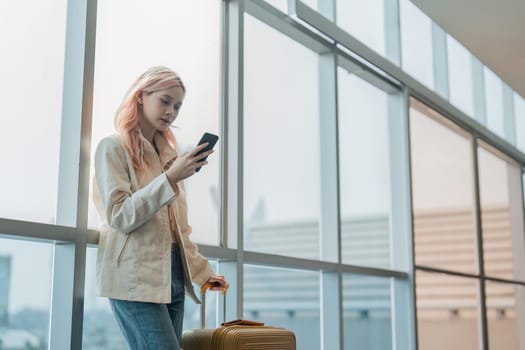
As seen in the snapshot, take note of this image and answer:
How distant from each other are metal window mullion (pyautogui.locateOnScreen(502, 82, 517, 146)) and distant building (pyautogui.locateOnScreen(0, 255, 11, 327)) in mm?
6036

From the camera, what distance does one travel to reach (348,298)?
518 cm

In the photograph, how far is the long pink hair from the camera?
9.01 ft

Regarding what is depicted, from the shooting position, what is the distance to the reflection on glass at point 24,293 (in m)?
2.64

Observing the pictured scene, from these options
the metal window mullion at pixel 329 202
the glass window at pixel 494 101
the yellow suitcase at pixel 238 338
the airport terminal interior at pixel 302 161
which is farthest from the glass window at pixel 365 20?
the yellow suitcase at pixel 238 338

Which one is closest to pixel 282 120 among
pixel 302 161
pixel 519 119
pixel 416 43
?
pixel 302 161

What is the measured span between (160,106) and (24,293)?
0.82 metres

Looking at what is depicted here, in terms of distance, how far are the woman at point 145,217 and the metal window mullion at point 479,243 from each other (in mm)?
4339

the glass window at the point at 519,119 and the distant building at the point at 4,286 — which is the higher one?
the glass window at the point at 519,119

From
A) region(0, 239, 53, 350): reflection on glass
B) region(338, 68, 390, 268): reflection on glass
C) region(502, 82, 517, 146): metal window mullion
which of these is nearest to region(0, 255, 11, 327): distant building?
region(0, 239, 53, 350): reflection on glass

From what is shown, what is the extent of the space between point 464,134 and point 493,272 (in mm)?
1586

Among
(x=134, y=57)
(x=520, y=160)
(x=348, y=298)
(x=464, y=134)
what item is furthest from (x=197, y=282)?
(x=520, y=160)

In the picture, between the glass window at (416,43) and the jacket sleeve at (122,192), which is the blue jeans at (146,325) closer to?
the jacket sleeve at (122,192)

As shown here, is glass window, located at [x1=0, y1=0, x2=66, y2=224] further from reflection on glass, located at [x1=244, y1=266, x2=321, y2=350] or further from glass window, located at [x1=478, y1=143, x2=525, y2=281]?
glass window, located at [x1=478, y1=143, x2=525, y2=281]

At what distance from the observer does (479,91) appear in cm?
706
